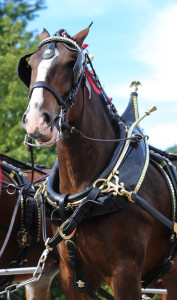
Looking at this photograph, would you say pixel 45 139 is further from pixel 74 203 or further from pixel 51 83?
pixel 74 203

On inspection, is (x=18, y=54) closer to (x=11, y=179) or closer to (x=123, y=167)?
(x=11, y=179)

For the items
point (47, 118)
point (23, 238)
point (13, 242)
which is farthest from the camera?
point (13, 242)

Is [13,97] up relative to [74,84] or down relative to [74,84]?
up

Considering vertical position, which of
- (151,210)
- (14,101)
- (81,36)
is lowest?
(151,210)

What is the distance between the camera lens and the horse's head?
10.4ft

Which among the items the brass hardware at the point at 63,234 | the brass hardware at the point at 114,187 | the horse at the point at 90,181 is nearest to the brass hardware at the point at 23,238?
the horse at the point at 90,181

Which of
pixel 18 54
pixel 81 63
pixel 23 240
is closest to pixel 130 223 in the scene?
pixel 81 63

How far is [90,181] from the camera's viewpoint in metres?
3.61

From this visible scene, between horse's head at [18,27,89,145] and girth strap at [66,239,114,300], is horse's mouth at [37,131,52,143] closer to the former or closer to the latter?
horse's head at [18,27,89,145]

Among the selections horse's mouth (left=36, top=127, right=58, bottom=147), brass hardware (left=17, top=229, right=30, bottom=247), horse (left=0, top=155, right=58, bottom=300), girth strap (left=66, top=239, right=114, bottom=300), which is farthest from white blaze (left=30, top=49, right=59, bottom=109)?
brass hardware (left=17, top=229, right=30, bottom=247)

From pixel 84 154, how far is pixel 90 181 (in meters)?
0.19

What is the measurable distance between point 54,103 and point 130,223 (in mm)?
950

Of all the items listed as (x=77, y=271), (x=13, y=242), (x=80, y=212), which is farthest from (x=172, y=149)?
(x=80, y=212)

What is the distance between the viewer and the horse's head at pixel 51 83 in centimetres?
317
